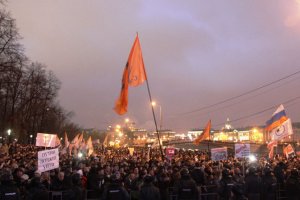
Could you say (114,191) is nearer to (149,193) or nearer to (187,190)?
(149,193)

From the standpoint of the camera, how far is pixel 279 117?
2270cm

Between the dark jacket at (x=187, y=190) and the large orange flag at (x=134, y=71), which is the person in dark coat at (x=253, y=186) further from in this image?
the large orange flag at (x=134, y=71)

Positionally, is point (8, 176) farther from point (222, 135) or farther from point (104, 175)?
point (222, 135)

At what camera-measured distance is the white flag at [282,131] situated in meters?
21.9

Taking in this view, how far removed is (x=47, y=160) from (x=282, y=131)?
45.2 ft

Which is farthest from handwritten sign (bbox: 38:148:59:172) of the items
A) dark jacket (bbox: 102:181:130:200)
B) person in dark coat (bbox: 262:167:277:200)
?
person in dark coat (bbox: 262:167:277:200)

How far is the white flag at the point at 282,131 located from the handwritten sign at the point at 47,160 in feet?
43.3

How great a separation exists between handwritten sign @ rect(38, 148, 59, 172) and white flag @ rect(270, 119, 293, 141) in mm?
13201

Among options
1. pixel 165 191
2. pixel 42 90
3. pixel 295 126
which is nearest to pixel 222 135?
pixel 295 126

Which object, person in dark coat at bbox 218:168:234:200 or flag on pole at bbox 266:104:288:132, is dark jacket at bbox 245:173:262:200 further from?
flag on pole at bbox 266:104:288:132

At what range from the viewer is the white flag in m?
21.9

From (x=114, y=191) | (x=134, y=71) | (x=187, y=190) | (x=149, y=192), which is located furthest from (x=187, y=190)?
(x=134, y=71)

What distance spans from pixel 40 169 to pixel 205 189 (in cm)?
626

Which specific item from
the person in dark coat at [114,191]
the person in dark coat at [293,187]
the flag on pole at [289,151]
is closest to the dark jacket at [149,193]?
the person in dark coat at [114,191]
